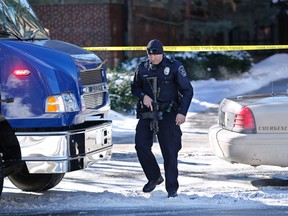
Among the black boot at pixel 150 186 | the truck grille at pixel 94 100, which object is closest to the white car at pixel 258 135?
the black boot at pixel 150 186

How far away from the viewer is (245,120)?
8359mm

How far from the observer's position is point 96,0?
78.9 feet

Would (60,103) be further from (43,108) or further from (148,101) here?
(148,101)

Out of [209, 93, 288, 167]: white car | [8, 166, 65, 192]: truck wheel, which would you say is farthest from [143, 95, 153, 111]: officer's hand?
[8, 166, 65, 192]: truck wheel

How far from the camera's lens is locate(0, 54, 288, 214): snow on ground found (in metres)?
7.70

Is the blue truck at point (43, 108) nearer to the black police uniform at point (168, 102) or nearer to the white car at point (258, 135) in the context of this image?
the black police uniform at point (168, 102)

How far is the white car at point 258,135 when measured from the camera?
8203mm

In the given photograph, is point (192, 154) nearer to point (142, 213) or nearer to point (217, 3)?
point (142, 213)

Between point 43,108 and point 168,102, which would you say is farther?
point 168,102

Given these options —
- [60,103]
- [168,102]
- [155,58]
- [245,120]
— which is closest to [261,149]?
[245,120]

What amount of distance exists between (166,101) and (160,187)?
139 centimetres

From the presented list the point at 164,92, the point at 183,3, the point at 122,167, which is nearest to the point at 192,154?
the point at 122,167

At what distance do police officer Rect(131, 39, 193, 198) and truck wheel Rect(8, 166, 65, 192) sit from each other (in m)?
1.18

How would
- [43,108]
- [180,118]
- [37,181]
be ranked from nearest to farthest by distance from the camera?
1. [43,108]
2. [180,118]
3. [37,181]
